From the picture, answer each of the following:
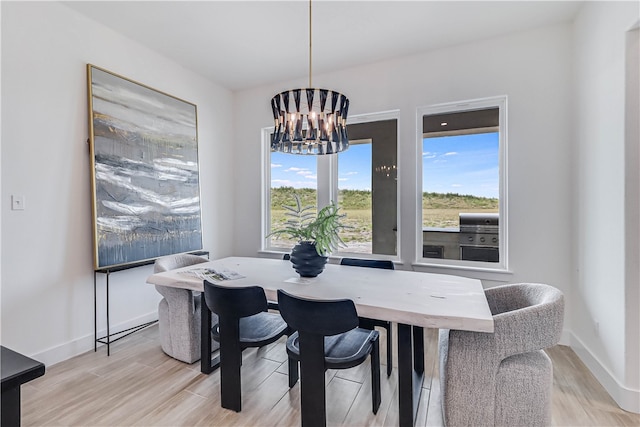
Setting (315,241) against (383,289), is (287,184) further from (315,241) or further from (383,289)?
(383,289)

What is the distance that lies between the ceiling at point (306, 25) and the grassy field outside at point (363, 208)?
4.99 feet

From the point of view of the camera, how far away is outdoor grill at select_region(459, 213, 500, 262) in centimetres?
311

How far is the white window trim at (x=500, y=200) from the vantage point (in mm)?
3020

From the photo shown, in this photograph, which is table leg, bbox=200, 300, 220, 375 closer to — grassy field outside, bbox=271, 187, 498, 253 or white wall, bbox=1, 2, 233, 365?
white wall, bbox=1, 2, 233, 365

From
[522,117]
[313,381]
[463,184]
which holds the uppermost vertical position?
[522,117]

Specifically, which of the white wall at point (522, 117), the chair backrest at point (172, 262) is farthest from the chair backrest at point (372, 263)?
the chair backrest at point (172, 262)

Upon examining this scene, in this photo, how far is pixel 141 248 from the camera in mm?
3051

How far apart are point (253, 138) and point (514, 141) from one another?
305 cm

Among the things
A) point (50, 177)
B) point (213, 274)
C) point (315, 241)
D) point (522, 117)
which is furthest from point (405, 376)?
point (50, 177)

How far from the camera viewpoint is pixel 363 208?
3.71 meters

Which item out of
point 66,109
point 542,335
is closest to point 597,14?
point 542,335

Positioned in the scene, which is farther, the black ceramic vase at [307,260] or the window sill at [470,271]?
the window sill at [470,271]

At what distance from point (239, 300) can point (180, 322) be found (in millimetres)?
1028

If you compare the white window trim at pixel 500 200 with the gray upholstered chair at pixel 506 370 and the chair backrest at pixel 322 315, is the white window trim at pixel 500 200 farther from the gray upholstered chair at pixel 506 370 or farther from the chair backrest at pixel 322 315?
the chair backrest at pixel 322 315
